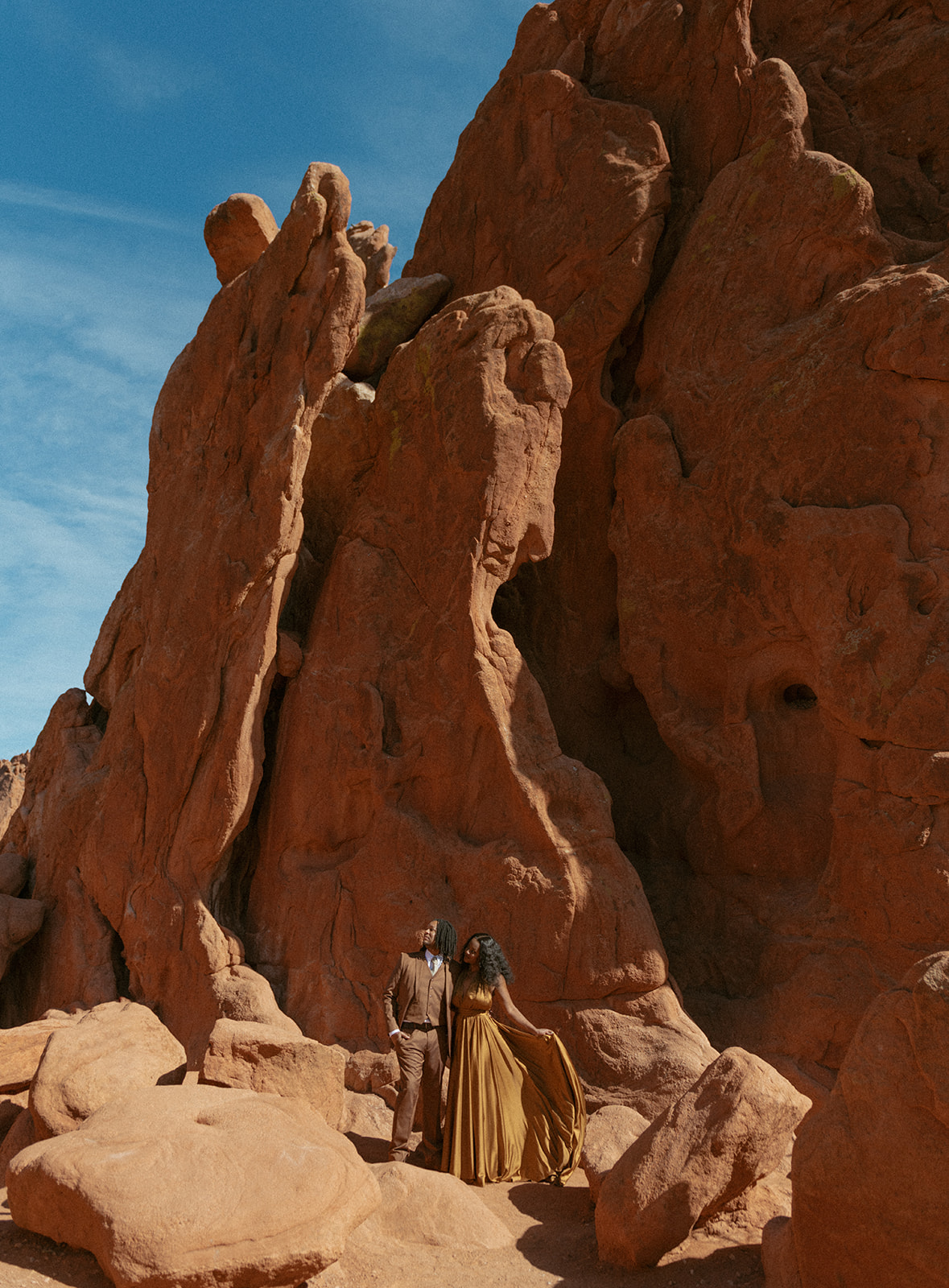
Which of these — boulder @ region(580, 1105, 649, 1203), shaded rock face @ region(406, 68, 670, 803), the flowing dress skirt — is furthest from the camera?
shaded rock face @ region(406, 68, 670, 803)

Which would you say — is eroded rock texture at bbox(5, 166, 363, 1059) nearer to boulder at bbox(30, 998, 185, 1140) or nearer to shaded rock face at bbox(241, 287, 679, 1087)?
shaded rock face at bbox(241, 287, 679, 1087)

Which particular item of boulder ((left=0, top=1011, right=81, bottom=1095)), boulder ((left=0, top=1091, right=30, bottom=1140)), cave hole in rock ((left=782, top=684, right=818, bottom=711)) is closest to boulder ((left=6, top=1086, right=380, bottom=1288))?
boulder ((left=0, top=1091, right=30, bottom=1140))

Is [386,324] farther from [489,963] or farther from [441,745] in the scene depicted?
[489,963]

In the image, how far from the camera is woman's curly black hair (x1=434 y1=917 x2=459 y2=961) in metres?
6.37

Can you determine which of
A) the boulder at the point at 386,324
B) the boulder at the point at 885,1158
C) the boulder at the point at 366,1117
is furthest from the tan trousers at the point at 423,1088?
the boulder at the point at 386,324

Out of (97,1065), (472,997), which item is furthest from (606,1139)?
(97,1065)

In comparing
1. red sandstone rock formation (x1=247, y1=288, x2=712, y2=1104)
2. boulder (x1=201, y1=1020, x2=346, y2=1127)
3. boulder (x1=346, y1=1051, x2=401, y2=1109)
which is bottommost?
boulder (x1=346, y1=1051, x2=401, y2=1109)

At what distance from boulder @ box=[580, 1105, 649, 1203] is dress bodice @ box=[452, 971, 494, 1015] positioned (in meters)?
0.92

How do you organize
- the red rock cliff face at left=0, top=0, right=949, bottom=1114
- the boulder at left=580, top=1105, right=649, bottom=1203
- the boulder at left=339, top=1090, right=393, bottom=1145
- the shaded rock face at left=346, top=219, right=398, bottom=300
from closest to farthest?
the boulder at left=580, top=1105, right=649, bottom=1203
the boulder at left=339, top=1090, right=393, bottom=1145
the red rock cliff face at left=0, top=0, right=949, bottom=1114
the shaded rock face at left=346, top=219, right=398, bottom=300

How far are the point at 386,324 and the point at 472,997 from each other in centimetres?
862

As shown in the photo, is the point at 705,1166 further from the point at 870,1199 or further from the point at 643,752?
the point at 643,752

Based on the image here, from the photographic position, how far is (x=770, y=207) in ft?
35.1

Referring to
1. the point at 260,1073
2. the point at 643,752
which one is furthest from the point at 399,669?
the point at 260,1073

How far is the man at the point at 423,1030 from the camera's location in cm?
618
